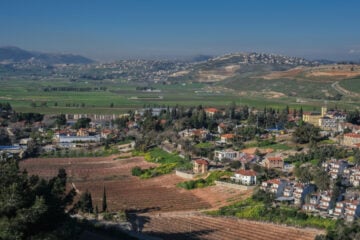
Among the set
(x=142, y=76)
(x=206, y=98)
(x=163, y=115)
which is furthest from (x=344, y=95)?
(x=142, y=76)

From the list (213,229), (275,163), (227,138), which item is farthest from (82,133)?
(213,229)

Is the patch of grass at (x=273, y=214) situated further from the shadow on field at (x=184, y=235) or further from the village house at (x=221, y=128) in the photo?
the village house at (x=221, y=128)

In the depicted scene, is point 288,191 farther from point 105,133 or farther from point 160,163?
point 105,133

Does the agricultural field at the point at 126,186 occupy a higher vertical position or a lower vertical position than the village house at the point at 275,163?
lower

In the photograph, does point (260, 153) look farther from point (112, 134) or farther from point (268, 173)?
point (112, 134)

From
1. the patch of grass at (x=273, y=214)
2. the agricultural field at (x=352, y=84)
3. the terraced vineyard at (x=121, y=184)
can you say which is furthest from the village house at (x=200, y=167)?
the agricultural field at (x=352, y=84)

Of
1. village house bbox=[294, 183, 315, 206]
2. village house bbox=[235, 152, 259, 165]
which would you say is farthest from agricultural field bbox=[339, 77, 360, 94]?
village house bbox=[294, 183, 315, 206]
